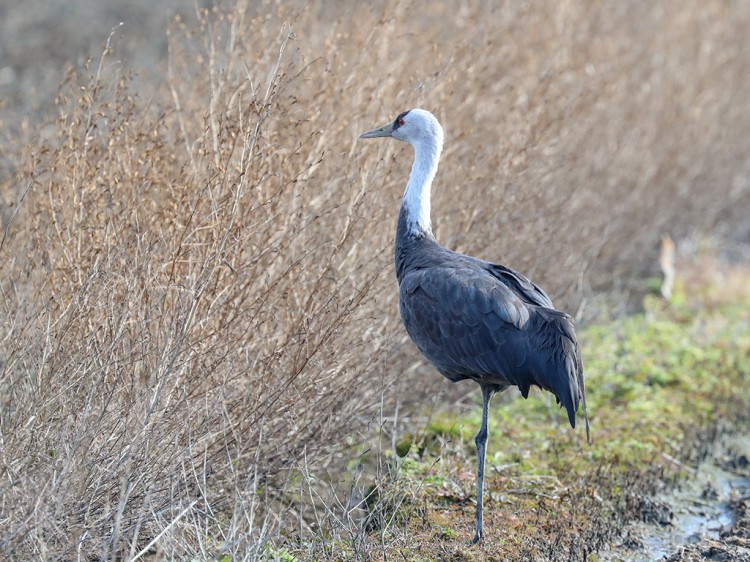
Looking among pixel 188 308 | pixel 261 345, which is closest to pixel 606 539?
pixel 261 345

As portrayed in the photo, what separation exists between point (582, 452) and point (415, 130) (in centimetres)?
222

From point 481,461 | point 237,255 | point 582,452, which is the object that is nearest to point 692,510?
point 582,452

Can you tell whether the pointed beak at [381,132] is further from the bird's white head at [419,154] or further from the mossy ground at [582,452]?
the mossy ground at [582,452]

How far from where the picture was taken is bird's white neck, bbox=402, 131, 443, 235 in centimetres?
583

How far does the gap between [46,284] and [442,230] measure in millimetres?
2442

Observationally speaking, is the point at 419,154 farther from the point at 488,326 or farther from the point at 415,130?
the point at 488,326

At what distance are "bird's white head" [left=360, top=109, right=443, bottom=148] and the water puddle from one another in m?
2.31

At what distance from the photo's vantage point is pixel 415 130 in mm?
5969

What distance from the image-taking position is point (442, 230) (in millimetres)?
6672

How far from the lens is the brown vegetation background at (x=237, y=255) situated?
180 inches

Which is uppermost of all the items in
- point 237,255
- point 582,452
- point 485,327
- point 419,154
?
point 419,154

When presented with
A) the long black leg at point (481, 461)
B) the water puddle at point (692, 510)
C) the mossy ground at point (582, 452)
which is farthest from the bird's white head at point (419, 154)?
the water puddle at point (692, 510)

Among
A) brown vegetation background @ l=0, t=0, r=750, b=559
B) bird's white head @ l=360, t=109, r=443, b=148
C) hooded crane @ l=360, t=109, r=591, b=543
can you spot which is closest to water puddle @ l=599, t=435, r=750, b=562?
hooded crane @ l=360, t=109, r=591, b=543

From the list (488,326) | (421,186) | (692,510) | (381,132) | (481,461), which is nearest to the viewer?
(488,326)
